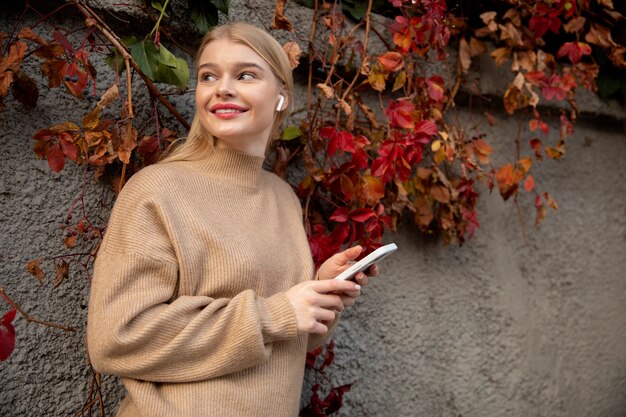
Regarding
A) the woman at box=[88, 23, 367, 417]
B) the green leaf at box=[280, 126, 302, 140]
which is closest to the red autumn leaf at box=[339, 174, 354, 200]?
the green leaf at box=[280, 126, 302, 140]

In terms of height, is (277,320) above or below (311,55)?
below

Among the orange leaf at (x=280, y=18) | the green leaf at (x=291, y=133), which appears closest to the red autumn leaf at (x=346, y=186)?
the green leaf at (x=291, y=133)

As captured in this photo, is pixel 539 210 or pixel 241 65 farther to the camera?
pixel 539 210

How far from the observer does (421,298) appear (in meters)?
2.24

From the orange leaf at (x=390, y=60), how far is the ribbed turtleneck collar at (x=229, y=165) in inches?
23.2

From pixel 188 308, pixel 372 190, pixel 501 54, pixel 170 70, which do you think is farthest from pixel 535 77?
pixel 188 308

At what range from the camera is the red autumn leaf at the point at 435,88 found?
6.88ft

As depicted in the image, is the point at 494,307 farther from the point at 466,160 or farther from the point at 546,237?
the point at 466,160

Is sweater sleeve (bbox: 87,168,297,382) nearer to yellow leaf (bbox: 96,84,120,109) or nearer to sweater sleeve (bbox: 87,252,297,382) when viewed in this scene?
sweater sleeve (bbox: 87,252,297,382)

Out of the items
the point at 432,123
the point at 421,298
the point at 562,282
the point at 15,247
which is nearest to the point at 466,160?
the point at 432,123

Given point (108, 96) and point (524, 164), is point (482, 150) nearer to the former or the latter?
point (524, 164)

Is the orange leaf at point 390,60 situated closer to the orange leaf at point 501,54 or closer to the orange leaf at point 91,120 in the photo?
the orange leaf at point 501,54

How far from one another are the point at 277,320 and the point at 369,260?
22 cm

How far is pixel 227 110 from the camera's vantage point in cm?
154
